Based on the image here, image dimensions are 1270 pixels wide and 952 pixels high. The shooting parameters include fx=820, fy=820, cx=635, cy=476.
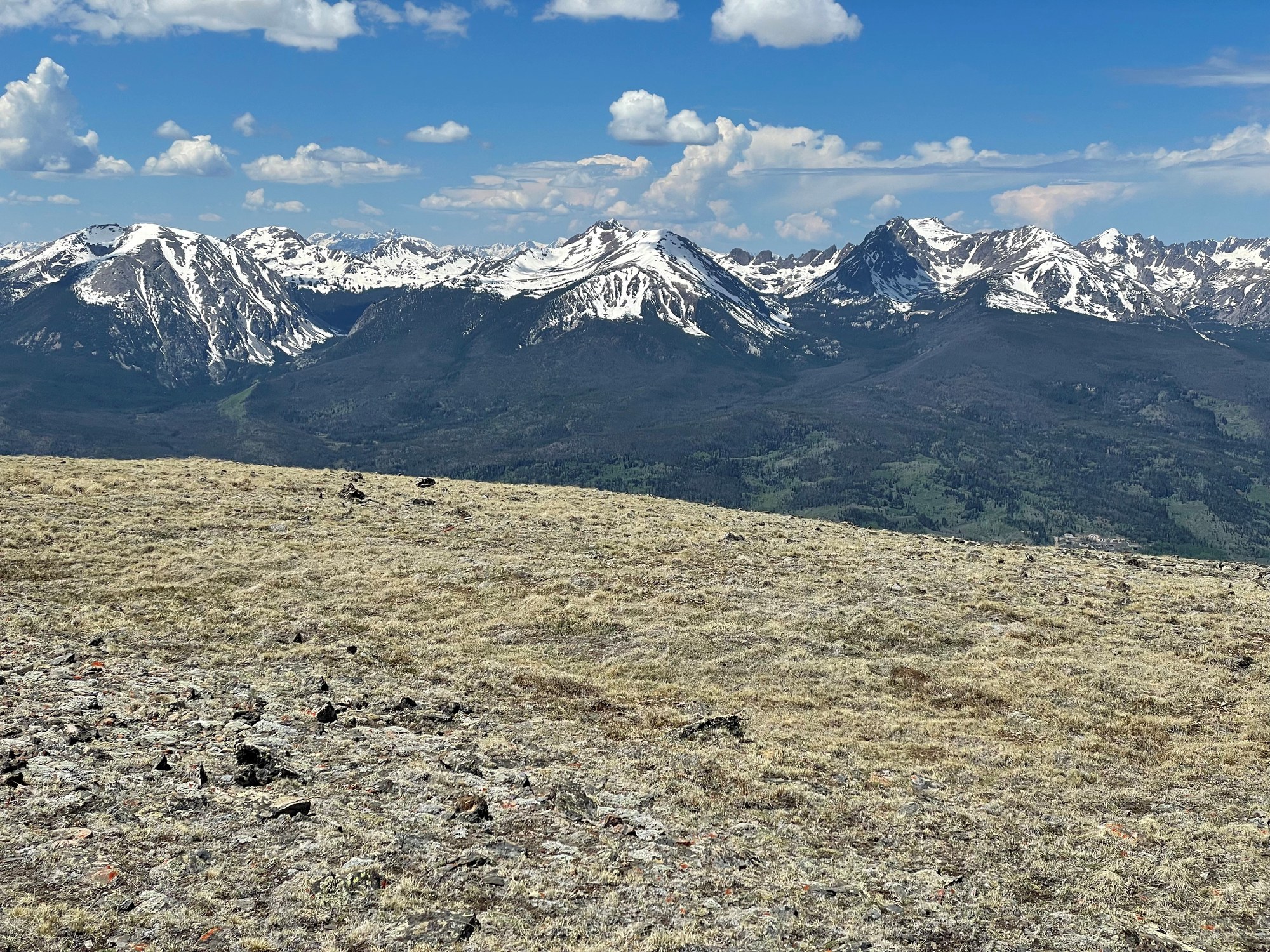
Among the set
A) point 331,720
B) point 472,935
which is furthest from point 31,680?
point 472,935

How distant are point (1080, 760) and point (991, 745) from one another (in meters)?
2.43

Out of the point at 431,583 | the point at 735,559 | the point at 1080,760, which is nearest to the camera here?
the point at 1080,760

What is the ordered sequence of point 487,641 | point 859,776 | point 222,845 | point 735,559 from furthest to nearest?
point 735,559, point 487,641, point 859,776, point 222,845

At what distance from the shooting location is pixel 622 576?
41562mm

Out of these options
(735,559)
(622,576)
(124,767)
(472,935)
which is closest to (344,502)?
(622,576)

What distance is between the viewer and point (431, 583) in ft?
127

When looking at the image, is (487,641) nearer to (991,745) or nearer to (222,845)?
(222,845)

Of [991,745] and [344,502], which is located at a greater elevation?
[344,502]

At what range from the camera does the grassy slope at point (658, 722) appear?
51.8 ft

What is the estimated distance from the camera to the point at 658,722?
86.4 feet

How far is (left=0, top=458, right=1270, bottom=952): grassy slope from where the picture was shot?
1579 centimetres

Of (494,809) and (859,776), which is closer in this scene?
(494,809)

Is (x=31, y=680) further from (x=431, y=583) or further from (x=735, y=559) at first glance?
(x=735, y=559)

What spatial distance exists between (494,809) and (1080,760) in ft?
57.3
